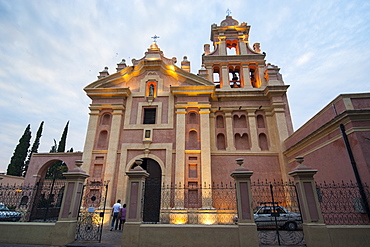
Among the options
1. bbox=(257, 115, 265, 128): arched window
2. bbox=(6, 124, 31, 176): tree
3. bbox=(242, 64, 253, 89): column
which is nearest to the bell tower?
bbox=(242, 64, 253, 89): column

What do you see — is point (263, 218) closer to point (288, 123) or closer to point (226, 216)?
point (226, 216)

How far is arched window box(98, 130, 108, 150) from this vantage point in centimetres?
1562

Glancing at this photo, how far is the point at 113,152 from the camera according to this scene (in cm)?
1483

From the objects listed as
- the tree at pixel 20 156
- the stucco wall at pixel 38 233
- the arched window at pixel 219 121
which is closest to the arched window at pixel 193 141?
the arched window at pixel 219 121

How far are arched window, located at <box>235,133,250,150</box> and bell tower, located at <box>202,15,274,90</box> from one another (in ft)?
13.9

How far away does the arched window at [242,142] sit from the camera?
1600 centimetres

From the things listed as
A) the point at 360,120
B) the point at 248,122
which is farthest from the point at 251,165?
the point at 360,120

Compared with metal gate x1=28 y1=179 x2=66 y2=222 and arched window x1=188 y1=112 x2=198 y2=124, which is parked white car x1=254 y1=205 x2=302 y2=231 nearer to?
arched window x1=188 y1=112 x2=198 y2=124

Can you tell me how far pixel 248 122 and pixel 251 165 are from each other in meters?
3.34

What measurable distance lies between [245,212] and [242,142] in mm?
9246

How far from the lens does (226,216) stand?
43.5 feet

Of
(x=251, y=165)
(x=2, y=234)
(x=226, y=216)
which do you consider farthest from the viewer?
(x=251, y=165)

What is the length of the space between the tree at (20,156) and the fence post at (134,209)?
104 ft

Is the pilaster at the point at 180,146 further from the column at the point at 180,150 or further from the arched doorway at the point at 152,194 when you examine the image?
the arched doorway at the point at 152,194
